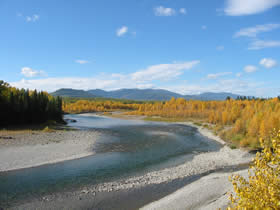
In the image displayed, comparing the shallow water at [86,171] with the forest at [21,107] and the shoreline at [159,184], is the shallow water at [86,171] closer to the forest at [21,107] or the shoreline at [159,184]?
the shoreline at [159,184]

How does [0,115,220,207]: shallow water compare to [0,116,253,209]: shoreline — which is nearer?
[0,116,253,209]: shoreline

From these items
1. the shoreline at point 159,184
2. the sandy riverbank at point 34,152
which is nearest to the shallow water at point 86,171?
the shoreline at point 159,184

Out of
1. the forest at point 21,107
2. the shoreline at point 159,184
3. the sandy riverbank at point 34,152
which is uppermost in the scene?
the forest at point 21,107

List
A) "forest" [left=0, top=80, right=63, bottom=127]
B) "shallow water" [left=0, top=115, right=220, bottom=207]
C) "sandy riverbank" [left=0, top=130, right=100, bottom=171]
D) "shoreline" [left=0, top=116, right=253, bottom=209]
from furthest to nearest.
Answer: "forest" [left=0, top=80, right=63, bottom=127] < "sandy riverbank" [left=0, top=130, right=100, bottom=171] < "shallow water" [left=0, top=115, right=220, bottom=207] < "shoreline" [left=0, top=116, right=253, bottom=209]

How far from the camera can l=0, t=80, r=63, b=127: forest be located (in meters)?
54.4

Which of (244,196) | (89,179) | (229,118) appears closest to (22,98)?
(89,179)

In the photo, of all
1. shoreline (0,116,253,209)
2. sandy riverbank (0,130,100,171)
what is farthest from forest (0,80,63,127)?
shoreline (0,116,253,209)

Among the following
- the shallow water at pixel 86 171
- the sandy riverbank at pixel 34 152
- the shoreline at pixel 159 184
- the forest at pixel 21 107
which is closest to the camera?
the shoreline at pixel 159 184

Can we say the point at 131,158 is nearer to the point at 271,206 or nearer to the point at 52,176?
the point at 52,176

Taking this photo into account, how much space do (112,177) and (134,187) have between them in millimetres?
3572

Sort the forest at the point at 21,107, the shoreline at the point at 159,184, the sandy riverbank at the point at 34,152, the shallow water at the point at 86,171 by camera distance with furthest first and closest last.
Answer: the forest at the point at 21,107 < the sandy riverbank at the point at 34,152 < the shallow water at the point at 86,171 < the shoreline at the point at 159,184

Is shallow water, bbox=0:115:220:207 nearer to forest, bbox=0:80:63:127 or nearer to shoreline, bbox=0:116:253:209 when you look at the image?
shoreline, bbox=0:116:253:209

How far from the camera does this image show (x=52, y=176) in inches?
836

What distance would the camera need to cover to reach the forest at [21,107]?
54397mm
